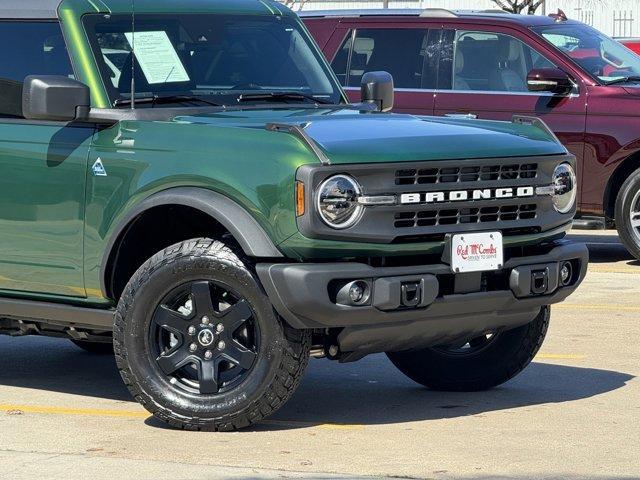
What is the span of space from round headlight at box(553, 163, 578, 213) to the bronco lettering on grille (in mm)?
210

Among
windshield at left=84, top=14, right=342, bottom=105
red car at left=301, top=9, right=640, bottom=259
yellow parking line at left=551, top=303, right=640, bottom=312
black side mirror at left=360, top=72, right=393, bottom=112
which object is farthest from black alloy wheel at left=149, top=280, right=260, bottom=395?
red car at left=301, top=9, right=640, bottom=259

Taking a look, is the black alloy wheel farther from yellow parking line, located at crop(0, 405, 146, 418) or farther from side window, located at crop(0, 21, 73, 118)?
side window, located at crop(0, 21, 73, 118)

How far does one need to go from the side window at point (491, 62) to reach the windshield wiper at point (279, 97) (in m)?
5.53

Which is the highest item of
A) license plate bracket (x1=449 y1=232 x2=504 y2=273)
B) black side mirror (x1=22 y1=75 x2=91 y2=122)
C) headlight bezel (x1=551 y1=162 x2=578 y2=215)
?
black side mirror (x1=22 y1=75 x2=91 y2=122)

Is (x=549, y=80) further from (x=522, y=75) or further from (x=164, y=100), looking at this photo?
(x=164, y=100)

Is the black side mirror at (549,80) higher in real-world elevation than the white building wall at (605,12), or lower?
higher

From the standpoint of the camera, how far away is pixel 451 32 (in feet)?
44.1

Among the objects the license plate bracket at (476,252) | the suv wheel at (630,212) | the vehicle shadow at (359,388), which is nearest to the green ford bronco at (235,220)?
the license plate bracket at (476,252)

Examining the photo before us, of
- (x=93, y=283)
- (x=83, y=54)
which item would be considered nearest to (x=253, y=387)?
(x=93, y=283)

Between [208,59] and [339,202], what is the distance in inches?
62.6

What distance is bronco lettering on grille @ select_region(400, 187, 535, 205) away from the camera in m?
6.57

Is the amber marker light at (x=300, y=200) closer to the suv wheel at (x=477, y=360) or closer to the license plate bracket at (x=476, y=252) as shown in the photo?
the license plate bracket at (x=476, y=252)

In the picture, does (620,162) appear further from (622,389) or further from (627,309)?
(622,389)

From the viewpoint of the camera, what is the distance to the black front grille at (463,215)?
6.59 m
